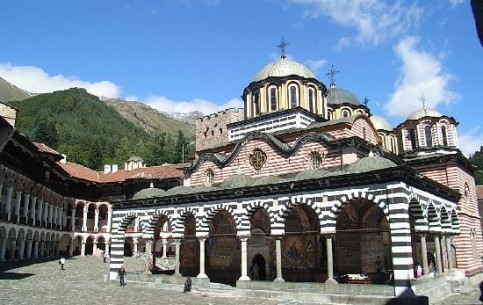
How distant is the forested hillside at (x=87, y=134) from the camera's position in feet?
250

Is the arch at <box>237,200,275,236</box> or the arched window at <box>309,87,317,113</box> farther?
the arched window at <box>309,87,317,113</box>

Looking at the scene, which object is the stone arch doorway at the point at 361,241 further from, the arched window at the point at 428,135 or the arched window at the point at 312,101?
the arched window at the point at 428,135

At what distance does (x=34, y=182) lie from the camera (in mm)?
36406

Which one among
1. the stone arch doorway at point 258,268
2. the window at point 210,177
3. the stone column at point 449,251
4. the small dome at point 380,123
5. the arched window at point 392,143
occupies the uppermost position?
the small dome at point 380,123

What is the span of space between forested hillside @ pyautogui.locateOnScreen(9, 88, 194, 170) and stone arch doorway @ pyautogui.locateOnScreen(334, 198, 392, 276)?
50689 mm

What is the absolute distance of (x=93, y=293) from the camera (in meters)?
19.4

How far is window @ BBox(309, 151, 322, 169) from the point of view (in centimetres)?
2236

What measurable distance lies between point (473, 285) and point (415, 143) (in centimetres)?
1155

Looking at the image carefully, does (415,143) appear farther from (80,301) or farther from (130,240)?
(130,240)

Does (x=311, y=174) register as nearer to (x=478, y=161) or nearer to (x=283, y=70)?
(x=283, y=70)

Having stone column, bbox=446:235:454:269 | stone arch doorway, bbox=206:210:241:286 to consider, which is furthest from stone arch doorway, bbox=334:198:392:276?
stone arch doorway, bbox=206:210:241:286

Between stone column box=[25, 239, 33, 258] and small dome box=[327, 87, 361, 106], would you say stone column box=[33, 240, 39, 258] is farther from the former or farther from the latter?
small dome box=[327, 87, 361, 106]

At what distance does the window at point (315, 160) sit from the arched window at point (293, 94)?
19.1ft

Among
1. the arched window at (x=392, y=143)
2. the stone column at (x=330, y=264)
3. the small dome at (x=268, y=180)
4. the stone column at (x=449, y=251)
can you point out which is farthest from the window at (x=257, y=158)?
the arched window at (x=392, y=143)
